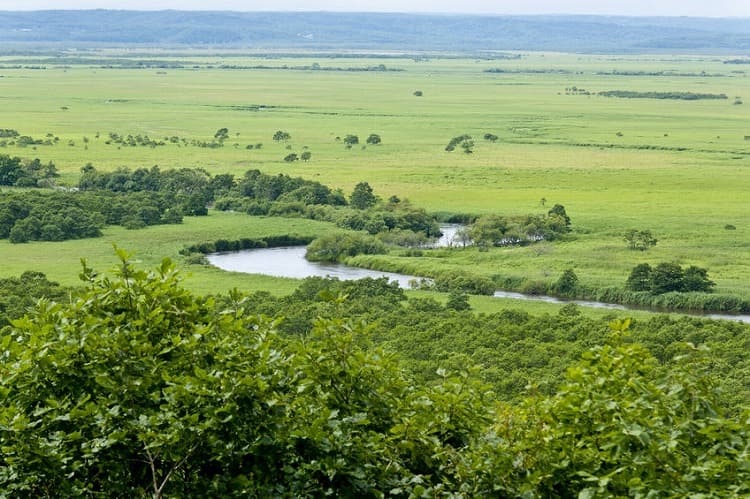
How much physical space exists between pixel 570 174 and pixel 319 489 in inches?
2719

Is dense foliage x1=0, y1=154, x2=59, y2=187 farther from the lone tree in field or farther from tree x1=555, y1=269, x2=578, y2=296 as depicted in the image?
tree x1=555, y1=269, x2=578, y2=296

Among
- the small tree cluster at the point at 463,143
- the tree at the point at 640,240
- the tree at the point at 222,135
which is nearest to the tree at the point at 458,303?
the tree at the point at 640,240

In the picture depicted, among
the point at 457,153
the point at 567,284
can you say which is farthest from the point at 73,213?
the point at 457,153

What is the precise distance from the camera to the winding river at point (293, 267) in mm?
46250

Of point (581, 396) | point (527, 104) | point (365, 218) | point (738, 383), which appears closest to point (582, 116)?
point (527, 104)

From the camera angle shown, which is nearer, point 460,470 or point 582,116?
point 460,470

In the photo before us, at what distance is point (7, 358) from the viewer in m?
10.3

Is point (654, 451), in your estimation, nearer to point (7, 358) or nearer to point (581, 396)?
point (581, 396)

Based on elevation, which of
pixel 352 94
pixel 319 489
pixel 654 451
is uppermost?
pixel 654 451

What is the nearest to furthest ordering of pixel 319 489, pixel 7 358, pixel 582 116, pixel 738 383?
A: pixel 319 489, pixel 7 358, pixel 738 383, pixel 582 116

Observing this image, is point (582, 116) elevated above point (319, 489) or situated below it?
below

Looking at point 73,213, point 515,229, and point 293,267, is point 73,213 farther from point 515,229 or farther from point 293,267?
point 515,229

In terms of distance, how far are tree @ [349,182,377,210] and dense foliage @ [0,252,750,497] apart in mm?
51793

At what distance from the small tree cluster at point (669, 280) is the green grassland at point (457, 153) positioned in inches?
33.1
